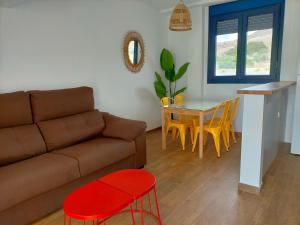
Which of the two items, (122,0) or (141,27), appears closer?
(122,0)

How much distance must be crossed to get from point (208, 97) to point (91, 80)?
2394mm

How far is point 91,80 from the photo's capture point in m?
3.50

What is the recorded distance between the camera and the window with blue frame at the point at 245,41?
388cm

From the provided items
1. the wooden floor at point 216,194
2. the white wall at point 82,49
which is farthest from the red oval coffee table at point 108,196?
the white wall at point 82,49

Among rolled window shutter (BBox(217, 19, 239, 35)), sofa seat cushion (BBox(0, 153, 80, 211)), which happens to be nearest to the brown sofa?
sofa seat cushion (BBox(0, 153, 80, 211))

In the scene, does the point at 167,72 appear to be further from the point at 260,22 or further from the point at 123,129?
the point at 123,129

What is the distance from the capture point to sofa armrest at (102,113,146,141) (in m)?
2.74

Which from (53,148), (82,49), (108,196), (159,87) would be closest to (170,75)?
(159,87)

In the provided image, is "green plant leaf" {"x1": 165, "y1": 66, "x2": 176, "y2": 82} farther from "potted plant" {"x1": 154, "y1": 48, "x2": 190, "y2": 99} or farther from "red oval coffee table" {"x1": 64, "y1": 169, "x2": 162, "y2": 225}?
"red oval coffee table" {"x1": 64, "y1": 169, "x2": 162, "y2": 225}

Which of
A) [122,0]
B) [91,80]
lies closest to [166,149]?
[91,80]

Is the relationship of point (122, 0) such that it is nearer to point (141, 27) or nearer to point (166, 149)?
point (141, 27)

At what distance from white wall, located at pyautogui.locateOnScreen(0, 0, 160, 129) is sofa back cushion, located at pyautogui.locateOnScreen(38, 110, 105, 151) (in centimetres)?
61

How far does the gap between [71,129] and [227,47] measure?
3.24 metres

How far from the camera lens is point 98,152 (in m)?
2.35
